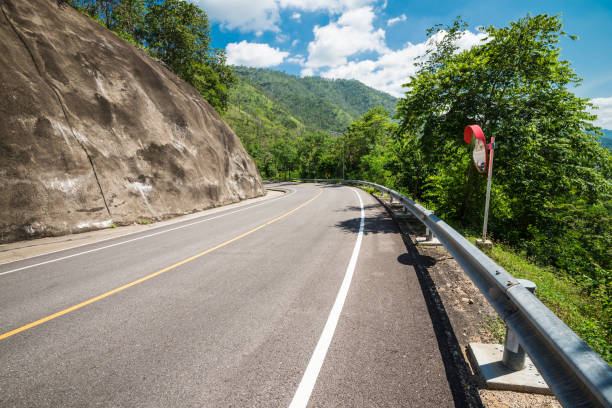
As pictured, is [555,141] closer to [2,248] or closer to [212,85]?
[2,248]

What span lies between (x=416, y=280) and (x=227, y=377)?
327 centimetres

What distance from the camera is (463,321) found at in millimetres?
3100

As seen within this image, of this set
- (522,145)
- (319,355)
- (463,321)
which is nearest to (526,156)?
(522,145)

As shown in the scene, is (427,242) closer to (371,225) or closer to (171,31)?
(371,225)

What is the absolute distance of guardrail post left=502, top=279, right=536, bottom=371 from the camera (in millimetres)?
2166

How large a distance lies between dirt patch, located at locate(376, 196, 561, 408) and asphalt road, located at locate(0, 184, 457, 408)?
174mm

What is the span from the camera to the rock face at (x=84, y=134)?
8.24m

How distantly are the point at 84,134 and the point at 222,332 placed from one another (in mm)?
11418

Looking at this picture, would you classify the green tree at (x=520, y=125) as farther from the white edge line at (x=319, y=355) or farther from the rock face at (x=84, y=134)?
the rock face at (x=84, y=134)

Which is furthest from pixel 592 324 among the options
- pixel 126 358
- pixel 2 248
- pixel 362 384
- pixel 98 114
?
pixel 98 114

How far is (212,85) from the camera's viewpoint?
27359 mm

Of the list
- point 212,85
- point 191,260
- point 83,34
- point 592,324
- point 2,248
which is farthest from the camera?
point 212,85

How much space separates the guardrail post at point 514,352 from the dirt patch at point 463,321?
22cm

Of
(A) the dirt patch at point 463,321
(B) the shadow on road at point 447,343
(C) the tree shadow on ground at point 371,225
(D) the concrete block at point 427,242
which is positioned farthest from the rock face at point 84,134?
(A) the dirt patch at point 463,321
